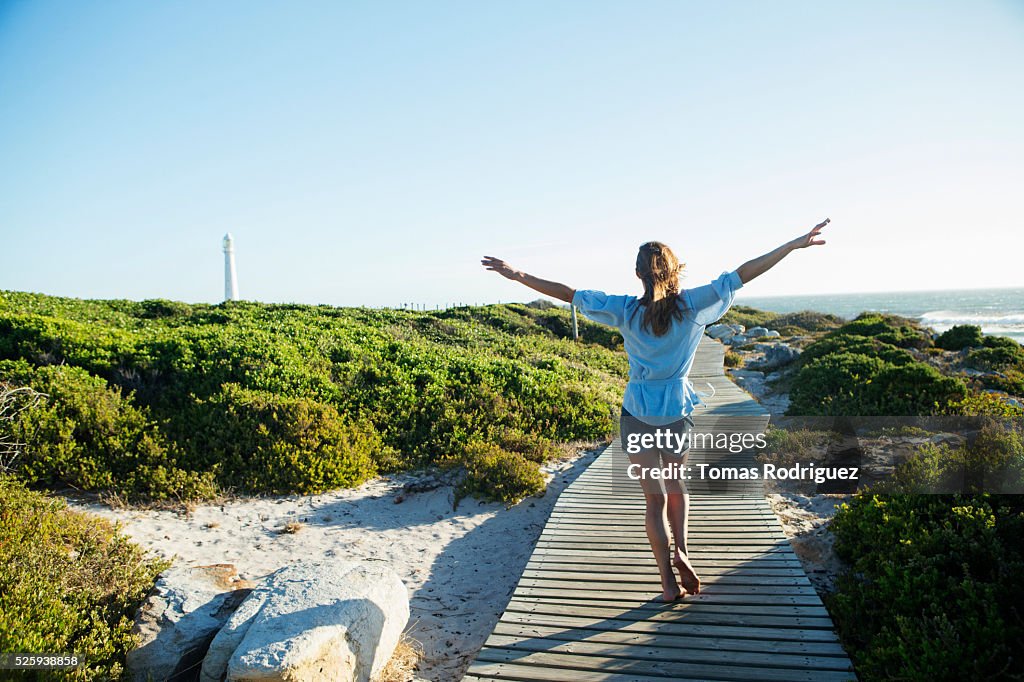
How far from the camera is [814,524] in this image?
6.73 m

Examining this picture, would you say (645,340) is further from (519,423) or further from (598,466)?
(519,423)

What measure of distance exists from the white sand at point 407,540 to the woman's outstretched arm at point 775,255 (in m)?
3.85

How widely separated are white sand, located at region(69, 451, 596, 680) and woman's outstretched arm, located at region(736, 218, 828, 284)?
12.6ft

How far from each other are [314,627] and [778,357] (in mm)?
17837

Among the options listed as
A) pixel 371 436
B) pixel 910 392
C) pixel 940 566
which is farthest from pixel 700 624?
pixel 910 392

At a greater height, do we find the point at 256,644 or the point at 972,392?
the point at 972,392

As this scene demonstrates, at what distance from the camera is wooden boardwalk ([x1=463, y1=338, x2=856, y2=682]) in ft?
13.0

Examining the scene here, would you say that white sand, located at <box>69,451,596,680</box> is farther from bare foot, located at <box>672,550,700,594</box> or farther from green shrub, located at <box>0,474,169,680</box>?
bare foot, located at <box>672,550,700,594</box>

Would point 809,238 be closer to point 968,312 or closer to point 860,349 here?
point 860,349

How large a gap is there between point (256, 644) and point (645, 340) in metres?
3.33

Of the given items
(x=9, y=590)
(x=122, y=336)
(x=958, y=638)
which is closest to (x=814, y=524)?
(x=958, y=638)

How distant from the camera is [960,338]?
57.2ft

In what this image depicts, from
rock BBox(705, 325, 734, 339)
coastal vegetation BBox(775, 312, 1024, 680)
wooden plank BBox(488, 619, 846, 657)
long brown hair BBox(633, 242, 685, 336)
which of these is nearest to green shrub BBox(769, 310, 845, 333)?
rock BBox(705, 325, 734, 339)

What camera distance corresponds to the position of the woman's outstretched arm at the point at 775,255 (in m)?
3.74
